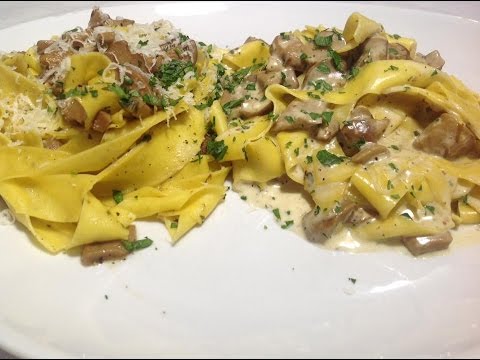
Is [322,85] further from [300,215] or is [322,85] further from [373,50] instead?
[300,215]


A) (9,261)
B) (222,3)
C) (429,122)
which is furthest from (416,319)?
(222,3)

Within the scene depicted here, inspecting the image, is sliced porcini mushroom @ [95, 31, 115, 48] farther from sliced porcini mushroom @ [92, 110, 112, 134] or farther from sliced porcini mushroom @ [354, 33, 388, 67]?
sliced porcini mushroom @ [354, 33, 388, 67]

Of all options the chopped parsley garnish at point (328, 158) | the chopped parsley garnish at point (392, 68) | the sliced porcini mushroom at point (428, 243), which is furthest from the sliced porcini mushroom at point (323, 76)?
the sliced porcini mushroom at point (428, 243)

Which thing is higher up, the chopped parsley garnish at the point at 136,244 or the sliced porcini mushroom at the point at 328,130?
the sliced porcini mushroom at the point at 328,130

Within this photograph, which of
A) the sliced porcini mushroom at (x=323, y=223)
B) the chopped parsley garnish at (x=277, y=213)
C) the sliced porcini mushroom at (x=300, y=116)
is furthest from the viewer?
the sliced porcini mushroom at (x=300, y=116)

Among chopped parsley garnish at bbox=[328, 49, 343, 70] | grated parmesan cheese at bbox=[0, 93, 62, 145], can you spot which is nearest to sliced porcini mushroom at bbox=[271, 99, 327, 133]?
chopped parsley garnish at bbox=[328, 49, 343, 70]

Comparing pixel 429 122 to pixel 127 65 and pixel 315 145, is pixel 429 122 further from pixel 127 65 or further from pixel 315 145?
pixel 127 65

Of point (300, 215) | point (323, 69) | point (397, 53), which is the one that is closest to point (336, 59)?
point (323, 69)

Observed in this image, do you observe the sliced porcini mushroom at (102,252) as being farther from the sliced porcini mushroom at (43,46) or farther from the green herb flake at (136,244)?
the sliced porcini mushroom at (43,46)
